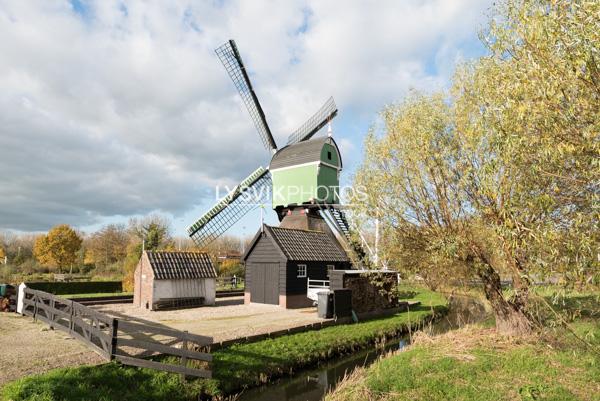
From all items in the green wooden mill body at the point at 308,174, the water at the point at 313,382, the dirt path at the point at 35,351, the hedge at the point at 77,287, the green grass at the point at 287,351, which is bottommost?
the water at the point at 313,382

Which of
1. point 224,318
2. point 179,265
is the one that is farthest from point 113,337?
point 179,265

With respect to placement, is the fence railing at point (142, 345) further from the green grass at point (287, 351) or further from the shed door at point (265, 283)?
the shed door at point (265, 283)

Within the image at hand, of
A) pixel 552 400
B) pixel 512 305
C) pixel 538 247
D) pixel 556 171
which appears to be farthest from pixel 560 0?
pixel 512 305

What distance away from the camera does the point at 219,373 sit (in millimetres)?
9312

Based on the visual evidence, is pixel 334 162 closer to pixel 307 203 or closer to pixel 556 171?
pixel 307 203

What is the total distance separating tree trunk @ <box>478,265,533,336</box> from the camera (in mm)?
11500

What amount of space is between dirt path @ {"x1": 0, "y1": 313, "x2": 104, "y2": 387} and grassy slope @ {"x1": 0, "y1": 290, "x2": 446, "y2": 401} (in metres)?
0.64

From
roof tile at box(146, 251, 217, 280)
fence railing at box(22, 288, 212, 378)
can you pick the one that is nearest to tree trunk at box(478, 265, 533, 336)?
fence railing at box(22, 288, 212, 378)

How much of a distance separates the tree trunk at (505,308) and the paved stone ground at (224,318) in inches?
248

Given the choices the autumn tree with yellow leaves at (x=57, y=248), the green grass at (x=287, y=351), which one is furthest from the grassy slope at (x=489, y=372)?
the autumn tree with yellow leaves at (x=57, y=248)

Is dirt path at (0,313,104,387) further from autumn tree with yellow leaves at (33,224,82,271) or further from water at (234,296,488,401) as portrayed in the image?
autumn tree with yellow leaves at (33,224,82,271)

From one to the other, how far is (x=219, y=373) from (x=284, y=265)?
10316mm

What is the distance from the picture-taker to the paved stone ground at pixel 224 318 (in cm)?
1298

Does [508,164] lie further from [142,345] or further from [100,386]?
[100,386]
